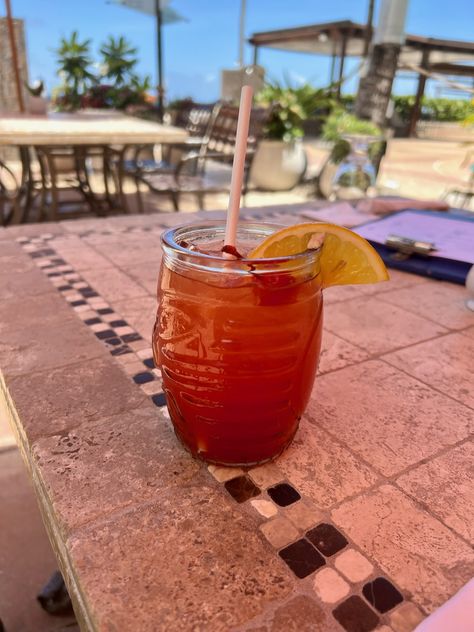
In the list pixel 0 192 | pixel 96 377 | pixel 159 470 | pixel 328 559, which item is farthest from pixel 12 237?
pixel 0 192

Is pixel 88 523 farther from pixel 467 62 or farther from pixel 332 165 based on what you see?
pixel 467 62

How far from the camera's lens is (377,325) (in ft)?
3.43

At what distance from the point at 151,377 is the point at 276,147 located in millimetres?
5894

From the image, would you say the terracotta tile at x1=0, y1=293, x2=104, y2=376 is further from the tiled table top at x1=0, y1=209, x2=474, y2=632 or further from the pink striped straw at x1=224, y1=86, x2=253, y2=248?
the pink striped straw at x1=224, y1=86, x2=253, y2=248

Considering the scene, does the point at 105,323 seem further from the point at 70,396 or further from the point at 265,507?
the point at 265,507

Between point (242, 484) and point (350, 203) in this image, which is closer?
point (242, 484)

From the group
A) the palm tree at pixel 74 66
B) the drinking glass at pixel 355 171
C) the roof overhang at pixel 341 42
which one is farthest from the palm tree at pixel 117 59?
the drinking glass at pixel 355 171

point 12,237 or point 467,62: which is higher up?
point 467,62

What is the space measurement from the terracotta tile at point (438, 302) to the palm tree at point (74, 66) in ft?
27.9

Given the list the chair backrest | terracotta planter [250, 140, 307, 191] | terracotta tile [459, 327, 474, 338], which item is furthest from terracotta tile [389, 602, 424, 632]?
terracotta planter [250, 140, 307, 191]

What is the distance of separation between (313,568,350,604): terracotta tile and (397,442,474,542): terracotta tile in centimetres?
15

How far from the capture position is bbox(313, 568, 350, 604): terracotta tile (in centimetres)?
46

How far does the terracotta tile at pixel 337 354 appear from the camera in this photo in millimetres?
870

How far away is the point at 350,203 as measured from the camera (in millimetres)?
1905
